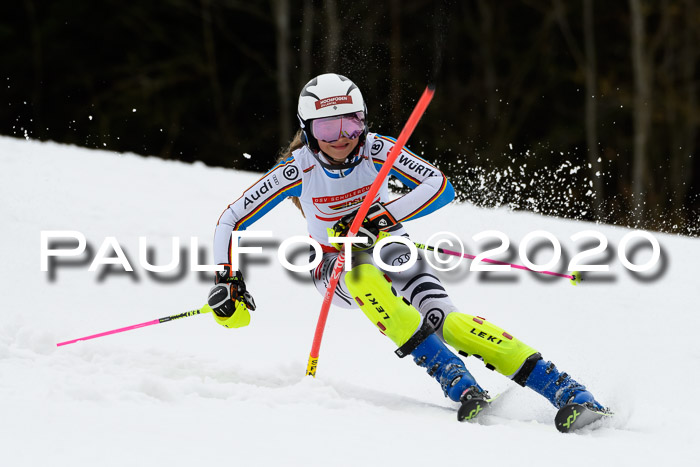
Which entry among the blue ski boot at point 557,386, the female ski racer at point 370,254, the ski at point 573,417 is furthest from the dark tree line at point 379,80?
the ski at point 573,417

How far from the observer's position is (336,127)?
374cm

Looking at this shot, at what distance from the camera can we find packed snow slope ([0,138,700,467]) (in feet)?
8.72

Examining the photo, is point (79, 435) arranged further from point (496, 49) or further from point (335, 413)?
point (496, 49)

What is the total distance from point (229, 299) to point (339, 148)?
2.66ft

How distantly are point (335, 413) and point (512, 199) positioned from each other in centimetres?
639

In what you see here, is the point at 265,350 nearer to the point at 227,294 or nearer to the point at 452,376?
the point at 227,294

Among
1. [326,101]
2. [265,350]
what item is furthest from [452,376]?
[265,350]

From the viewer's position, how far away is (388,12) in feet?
56.6

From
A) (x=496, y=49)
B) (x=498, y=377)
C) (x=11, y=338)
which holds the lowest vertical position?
(x=498, y=377)

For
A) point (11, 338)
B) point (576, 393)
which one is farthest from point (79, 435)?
point (576, 393)

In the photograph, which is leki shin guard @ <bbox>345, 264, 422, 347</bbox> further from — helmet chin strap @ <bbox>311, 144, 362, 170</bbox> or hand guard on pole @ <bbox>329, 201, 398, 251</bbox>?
helmet chin strap @ <bbox>311, 144, 362, 170</bbox>

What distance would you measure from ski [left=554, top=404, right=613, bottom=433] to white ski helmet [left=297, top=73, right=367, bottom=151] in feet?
4.76

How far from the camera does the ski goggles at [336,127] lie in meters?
3.74

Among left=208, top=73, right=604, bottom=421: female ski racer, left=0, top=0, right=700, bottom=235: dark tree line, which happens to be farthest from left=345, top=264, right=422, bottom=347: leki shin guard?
left=0, top=0, right=700, bottom=235: dark tree line
